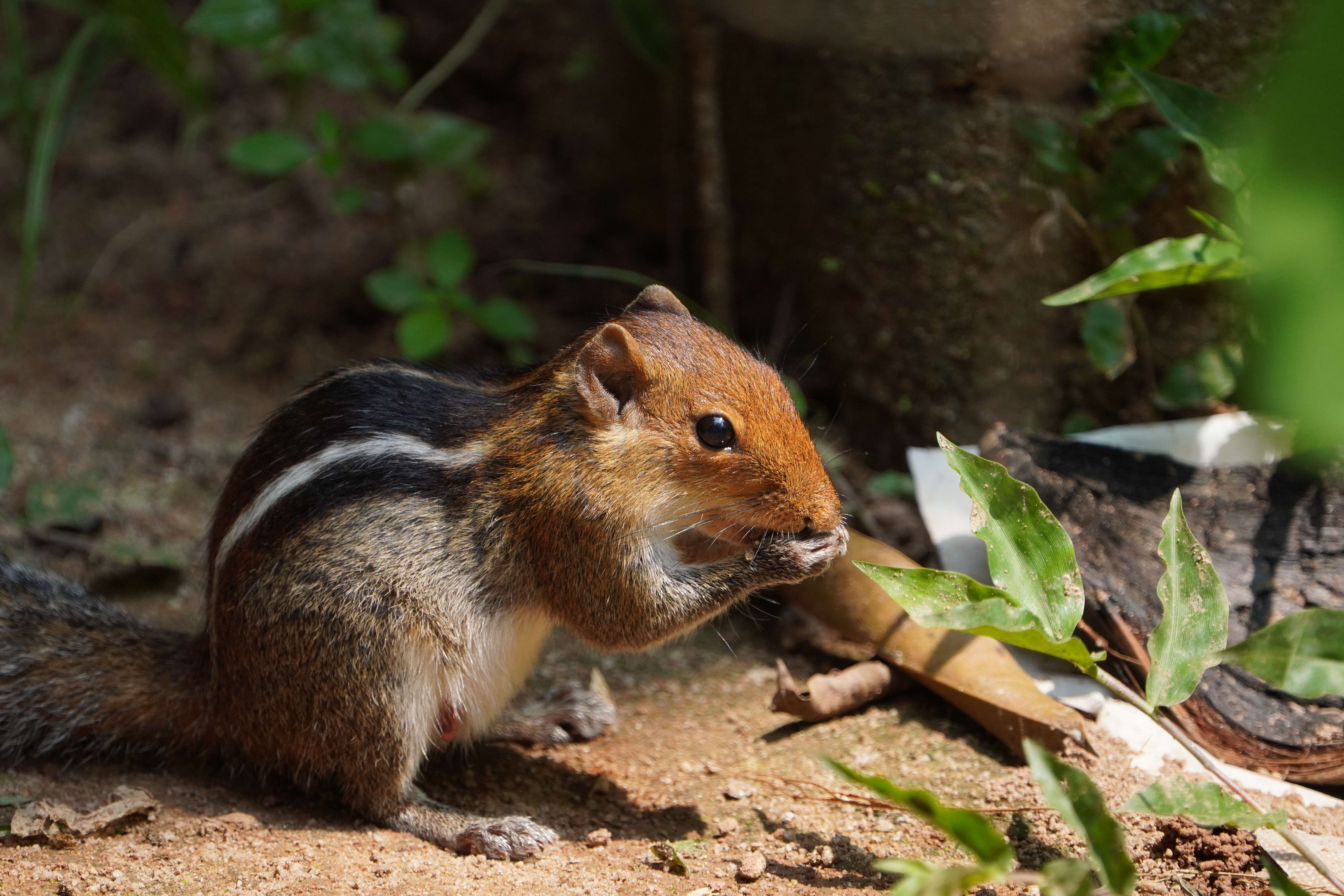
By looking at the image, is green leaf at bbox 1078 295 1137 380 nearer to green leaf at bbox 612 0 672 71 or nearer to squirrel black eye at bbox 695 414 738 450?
squirrel black eye at bbox 695 414 738 450

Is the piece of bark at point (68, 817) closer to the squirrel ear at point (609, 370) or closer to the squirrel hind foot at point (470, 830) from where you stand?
the squirrel hind foot at point (470, 830)

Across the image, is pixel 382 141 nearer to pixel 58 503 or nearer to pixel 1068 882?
pixel 58 503

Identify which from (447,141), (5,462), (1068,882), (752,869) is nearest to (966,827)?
(1068,882)

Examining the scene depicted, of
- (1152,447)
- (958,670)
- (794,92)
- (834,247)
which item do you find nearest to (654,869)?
(958,670)

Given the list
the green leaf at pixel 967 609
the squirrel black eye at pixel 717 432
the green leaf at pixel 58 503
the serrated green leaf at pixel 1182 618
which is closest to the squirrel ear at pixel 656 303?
the squirrel black eye at pixel 717 432

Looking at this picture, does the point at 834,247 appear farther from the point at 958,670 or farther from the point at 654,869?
the point at 654,869
